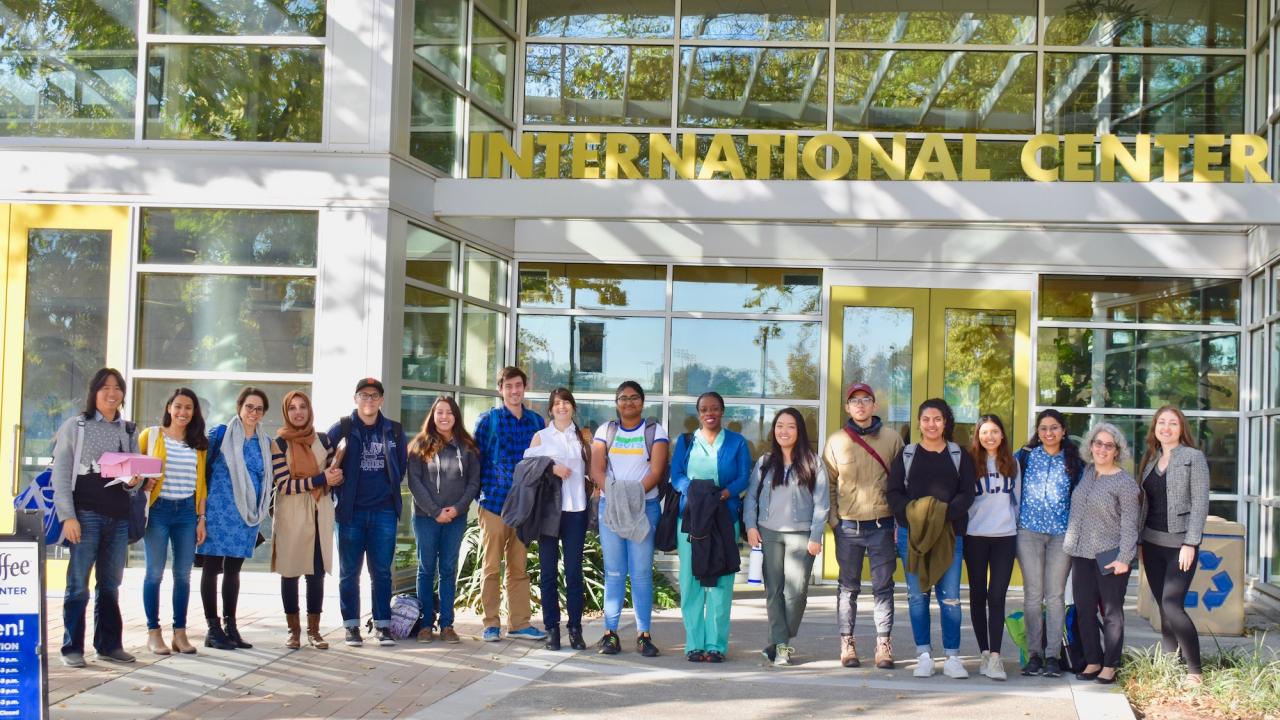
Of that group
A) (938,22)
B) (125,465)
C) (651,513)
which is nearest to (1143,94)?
(938,22)

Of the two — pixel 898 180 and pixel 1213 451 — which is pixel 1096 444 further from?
pixel 1213 451

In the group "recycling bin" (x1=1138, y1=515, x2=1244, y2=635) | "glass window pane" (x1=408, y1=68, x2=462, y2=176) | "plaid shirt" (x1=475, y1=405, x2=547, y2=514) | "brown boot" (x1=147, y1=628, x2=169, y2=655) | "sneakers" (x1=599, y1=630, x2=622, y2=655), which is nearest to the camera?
"brown boot" (x1=147, y1=628, x2=169, y2=655)

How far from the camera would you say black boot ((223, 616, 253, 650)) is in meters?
8.60

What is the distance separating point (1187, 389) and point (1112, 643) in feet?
18.3

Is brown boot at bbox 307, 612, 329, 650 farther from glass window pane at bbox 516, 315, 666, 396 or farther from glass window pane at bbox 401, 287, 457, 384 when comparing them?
glass window pane at bbox 516, 315, 666, 396

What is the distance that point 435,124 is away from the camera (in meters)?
11.9

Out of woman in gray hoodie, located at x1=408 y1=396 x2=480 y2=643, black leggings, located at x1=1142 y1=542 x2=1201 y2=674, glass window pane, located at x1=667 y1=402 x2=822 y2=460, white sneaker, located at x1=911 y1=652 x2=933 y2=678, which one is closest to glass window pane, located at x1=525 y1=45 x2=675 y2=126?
glass window pane, located at x1=667 y1=402 x2=822 y2=460

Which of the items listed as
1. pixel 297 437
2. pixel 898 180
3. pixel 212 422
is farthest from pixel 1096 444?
pixel 212 422

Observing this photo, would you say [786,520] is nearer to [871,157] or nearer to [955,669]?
[955,669]

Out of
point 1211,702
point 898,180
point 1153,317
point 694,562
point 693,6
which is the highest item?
point 693,6

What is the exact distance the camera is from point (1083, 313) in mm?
13055

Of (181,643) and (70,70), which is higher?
(70,70)

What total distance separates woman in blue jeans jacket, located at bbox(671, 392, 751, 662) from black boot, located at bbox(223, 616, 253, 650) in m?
2.77

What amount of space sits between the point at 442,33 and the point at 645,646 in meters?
5.91
